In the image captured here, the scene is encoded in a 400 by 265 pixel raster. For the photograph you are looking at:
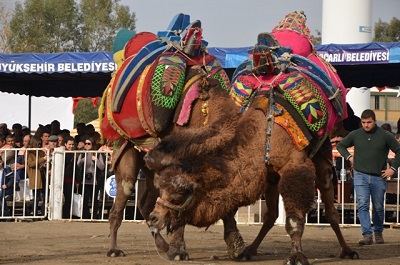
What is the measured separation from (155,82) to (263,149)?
6.57ft

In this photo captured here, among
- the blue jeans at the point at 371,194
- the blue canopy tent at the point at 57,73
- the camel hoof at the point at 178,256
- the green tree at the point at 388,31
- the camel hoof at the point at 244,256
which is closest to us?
the camel hoof at the point at 244,256

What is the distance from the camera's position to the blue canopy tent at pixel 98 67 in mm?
17000

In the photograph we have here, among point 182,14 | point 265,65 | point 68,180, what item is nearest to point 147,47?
point 182,14

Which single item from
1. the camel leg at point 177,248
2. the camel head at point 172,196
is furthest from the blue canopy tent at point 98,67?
the camel head at point 172,196

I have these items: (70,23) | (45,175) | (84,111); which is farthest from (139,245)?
(70,23)

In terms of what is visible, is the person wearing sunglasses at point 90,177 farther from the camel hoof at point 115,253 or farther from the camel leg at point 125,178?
the camel hoof at point 115,253

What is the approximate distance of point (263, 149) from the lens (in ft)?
28.0

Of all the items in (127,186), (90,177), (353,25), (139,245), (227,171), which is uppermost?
(353,25)

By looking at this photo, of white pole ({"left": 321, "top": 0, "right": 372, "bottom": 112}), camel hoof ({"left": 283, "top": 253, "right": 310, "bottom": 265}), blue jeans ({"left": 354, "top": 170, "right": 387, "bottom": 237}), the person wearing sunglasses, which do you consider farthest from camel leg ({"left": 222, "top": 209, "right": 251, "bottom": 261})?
white pole ({"left": 321, "top": 0, "right": 372, "bottom": 112})

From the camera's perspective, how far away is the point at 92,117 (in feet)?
206

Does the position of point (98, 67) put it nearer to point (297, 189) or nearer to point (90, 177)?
point (90, 177)

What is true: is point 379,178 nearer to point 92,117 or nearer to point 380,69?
point 380,69

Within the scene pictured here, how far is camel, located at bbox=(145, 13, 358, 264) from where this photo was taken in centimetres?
781

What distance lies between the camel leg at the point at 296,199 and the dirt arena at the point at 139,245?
2.90 ft
